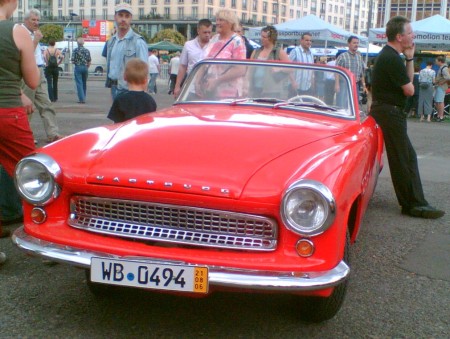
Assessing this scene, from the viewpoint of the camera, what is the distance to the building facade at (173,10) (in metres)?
96.6

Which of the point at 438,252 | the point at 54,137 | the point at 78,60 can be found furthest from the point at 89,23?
the point at 438,252

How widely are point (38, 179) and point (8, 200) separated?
1.92 metres

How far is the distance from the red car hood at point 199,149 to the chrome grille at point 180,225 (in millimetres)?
110

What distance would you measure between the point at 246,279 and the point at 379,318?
105 centimetres

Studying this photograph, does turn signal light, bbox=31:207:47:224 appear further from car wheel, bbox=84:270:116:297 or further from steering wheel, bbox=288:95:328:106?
steering wheel, bbox=288:95:328:106

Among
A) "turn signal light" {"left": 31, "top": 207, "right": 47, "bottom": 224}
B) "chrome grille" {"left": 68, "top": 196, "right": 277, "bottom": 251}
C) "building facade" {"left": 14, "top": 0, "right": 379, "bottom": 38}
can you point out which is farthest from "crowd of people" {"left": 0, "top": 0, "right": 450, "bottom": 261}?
"building facade" {"left": 14, "top": 0, "right": 379, "bottom": 38}

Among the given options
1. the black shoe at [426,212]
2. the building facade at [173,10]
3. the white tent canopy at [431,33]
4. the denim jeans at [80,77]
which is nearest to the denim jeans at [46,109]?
the black shoe at [426,212]

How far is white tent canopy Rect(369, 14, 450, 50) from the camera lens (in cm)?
1783

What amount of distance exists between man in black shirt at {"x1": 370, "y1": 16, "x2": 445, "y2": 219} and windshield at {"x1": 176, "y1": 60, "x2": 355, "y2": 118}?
3.87ft

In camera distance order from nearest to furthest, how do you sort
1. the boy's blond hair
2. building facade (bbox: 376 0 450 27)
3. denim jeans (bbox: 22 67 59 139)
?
the boy's blond hair
denim jeans (bbox: 22 67 59 139)
building facade (bbox: 376 0 450 27)

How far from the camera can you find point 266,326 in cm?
323

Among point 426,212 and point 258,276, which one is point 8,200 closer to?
point 258,276

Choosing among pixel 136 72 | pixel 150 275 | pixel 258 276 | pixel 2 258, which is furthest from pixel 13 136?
pixel 258 276

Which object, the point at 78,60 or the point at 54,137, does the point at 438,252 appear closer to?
the point at 54,137
